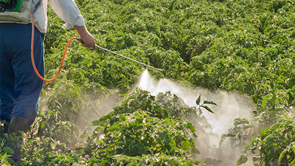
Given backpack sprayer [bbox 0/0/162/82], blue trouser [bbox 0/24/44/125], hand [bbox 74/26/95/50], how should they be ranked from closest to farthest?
backpack sprayer [bbox 0/0/162/82] → blue trouser [bbox 0/24/44/125] → hand [bbox 74/26/95/50]

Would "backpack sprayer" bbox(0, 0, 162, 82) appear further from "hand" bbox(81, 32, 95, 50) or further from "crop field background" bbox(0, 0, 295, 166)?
"crop field background" bbox(0, 0, 295, 166)

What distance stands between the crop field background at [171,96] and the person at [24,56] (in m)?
0.19

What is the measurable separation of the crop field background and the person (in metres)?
0.19

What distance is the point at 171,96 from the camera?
12.4 feet

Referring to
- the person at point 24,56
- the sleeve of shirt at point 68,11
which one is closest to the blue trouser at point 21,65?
the person at point 24,56

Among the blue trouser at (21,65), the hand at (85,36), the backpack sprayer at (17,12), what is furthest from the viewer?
the hand at (85,36)

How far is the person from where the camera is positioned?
116 inches

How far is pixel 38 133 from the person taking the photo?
3350 millimetres

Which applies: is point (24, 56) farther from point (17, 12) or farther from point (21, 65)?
point (17, 12)

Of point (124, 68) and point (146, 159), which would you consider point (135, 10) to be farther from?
point (146, 159)

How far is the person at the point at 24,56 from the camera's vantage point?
2.95 metres

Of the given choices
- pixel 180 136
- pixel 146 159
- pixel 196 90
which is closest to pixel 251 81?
pixel 196 90


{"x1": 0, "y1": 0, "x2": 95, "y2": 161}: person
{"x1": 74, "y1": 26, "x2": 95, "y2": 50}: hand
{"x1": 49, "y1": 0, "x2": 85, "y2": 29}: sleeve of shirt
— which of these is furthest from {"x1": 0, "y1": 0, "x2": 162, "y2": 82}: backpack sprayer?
{"x1": 74, "y1": 26, "x2": 95, "y2": 50}: hand

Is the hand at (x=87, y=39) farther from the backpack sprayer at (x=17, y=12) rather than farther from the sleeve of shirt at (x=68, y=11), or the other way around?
the backpack sprayer at (x=17, y=12)
